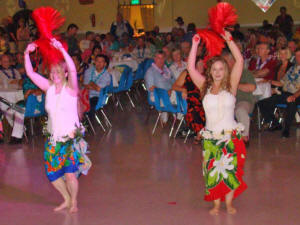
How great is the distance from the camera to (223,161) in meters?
4.11

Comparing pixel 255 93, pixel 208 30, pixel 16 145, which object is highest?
pixel 208 30

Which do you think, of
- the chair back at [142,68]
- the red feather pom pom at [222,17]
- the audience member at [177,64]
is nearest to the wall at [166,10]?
the chair back at [142,68]

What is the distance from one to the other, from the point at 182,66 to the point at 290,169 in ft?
10.6

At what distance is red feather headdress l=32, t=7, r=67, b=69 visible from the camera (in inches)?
169

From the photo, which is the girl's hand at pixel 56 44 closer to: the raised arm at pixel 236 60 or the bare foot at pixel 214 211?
the raised arm at pixel 236 60

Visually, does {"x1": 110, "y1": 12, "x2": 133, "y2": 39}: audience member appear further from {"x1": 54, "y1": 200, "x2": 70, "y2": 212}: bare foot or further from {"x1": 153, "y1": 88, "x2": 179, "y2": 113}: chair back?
{"x1": 54, "y1": 200, "x2": 70, "y2": 212}: bare foot

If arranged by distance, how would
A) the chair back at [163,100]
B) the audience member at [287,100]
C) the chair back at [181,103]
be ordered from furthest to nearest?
the audience member at [287,100] → the chair back at [163,100] → the chair back at [181,103]

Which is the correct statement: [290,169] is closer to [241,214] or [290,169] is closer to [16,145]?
[241,214]

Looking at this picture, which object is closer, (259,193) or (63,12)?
(259,193)

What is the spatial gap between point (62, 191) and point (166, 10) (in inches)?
542

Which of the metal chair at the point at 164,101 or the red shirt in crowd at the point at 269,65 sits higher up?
the red shirt in crowd at the point at 269,65

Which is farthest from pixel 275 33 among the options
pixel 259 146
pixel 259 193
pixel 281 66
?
pixel 259 193

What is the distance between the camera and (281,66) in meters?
7.69

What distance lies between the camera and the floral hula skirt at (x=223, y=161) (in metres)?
4.11
